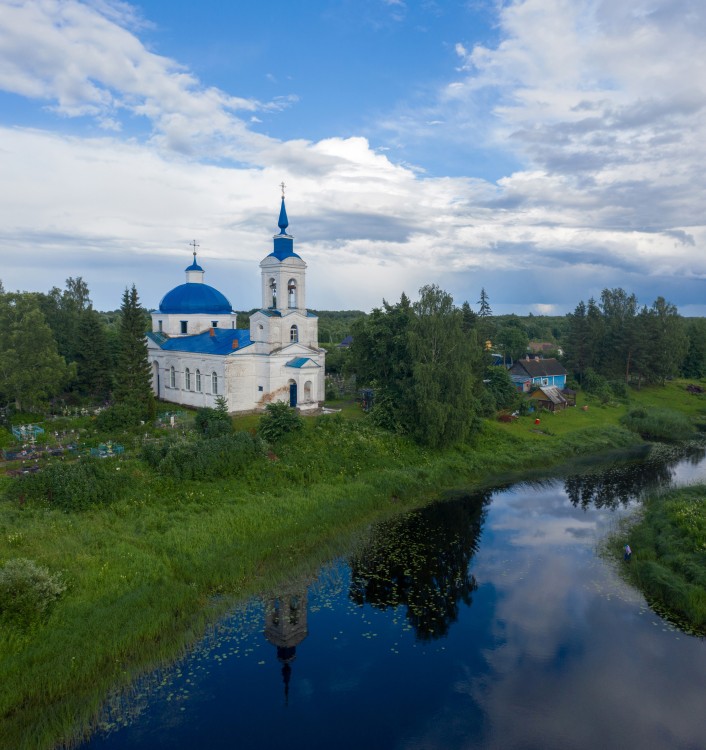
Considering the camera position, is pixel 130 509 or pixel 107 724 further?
pixel 130 509

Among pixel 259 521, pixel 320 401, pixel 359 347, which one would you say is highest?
pixel 359 347

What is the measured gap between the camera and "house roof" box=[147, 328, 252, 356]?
123 ft

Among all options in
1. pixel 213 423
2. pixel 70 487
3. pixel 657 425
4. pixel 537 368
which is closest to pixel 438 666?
pixel 70 487

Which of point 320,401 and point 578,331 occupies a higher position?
point 578,331

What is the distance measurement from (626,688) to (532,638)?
8.99 ft

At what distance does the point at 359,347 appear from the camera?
3875 centimetres

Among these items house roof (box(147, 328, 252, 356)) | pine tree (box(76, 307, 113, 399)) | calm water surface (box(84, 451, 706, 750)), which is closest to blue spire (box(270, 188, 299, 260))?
house roof (box(147, 328, 252, 356))

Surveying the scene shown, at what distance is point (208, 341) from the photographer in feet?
130

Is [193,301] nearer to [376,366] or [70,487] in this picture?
[376,366]

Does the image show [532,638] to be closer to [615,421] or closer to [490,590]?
[490,590]

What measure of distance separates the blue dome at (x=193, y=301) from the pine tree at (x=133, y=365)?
624cm

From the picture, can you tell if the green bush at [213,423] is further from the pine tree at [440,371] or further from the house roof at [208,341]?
the pine tree at [440,371]

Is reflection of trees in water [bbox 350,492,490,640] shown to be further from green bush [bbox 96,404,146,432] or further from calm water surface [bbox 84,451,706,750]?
green bush [bbox 96,404,146,432]

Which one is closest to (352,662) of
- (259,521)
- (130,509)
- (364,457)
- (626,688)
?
(626,688)
